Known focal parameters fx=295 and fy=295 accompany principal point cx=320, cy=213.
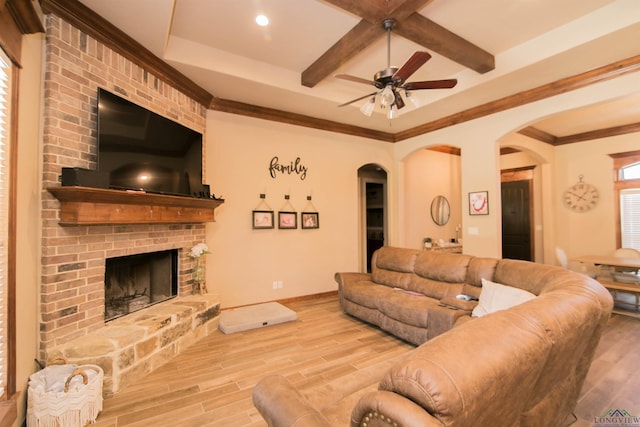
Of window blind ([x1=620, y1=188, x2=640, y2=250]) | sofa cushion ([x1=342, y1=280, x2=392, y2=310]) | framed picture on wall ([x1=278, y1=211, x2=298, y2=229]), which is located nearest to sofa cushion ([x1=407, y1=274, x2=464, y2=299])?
sofa cushion ([x1=342, y1=280, x2=392, y2=310])

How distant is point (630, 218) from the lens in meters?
5.43

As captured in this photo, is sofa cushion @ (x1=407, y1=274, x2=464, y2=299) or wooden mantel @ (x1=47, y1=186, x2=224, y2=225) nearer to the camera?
wooden mantel @ (x1=47, y1=186, x2=224, y2=225)

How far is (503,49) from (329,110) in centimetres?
238

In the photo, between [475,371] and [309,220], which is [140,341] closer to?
[475,371]

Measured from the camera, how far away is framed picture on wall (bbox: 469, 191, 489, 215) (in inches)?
176

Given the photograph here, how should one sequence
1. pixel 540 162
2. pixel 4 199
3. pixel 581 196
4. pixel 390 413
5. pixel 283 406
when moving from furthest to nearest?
pixel 540 162, pixel 581 196, pixel 4 199, pixel 283 406, pixel 390 413

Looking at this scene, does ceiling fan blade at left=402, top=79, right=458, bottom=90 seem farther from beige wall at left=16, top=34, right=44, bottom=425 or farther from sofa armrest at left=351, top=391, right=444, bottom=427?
beige wall at left=16, top=34, right=44, bottom=425

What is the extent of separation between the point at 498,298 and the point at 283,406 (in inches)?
83.7

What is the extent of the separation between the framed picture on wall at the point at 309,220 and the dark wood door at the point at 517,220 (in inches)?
194

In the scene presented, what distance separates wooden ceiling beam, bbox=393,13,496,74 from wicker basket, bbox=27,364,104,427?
3.82m

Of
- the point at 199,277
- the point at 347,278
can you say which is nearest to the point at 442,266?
the point at 347,278

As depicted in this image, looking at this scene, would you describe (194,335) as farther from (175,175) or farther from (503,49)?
(503,49)

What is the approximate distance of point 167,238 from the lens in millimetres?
3389

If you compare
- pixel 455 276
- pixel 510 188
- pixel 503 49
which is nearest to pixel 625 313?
pixel 455 276
